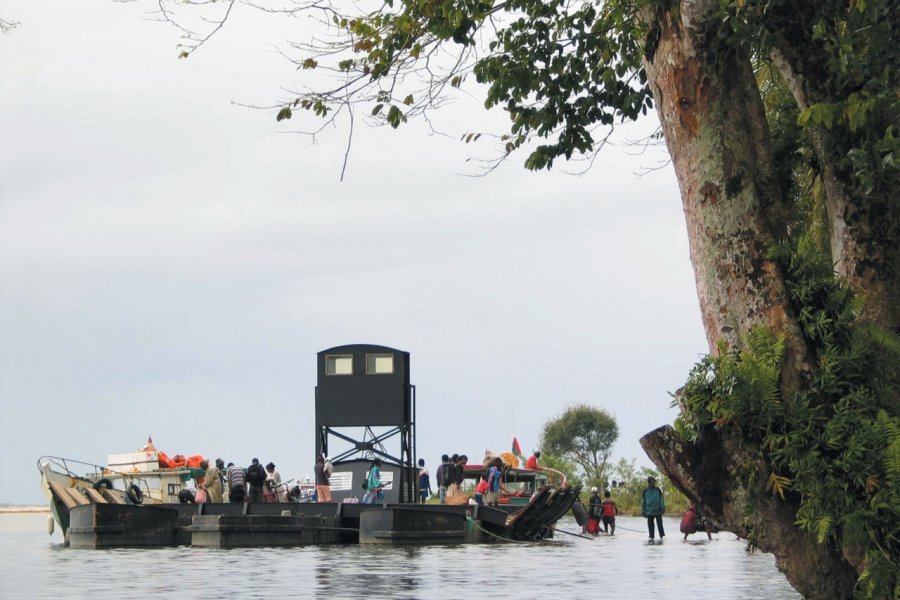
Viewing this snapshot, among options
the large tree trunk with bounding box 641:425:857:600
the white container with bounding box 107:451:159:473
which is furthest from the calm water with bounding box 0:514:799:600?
the white container with bounding box 107:451:159:473

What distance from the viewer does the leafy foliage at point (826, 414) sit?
330 inches

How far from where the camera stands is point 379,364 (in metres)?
37.2

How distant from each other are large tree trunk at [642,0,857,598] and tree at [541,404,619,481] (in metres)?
83.0

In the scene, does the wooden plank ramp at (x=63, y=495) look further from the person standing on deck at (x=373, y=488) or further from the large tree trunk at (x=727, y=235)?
the large tree trunk at (x=727, y=235)

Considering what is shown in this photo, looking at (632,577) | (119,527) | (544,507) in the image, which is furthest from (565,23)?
(544,507)

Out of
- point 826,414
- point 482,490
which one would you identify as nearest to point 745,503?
point 826,414

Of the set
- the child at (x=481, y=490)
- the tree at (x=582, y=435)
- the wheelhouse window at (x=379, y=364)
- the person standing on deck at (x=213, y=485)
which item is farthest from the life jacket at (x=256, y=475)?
the tree at (x=582, y=435)

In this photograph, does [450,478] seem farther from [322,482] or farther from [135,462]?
[135,462]

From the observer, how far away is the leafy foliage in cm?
839

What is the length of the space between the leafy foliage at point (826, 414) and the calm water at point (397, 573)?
6.11 meters

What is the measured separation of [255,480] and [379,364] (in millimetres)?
5909

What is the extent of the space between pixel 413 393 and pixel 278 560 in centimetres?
1417

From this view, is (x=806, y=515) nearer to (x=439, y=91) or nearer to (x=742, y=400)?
(x=742, y=400)

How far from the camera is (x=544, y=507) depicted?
1332 inches
